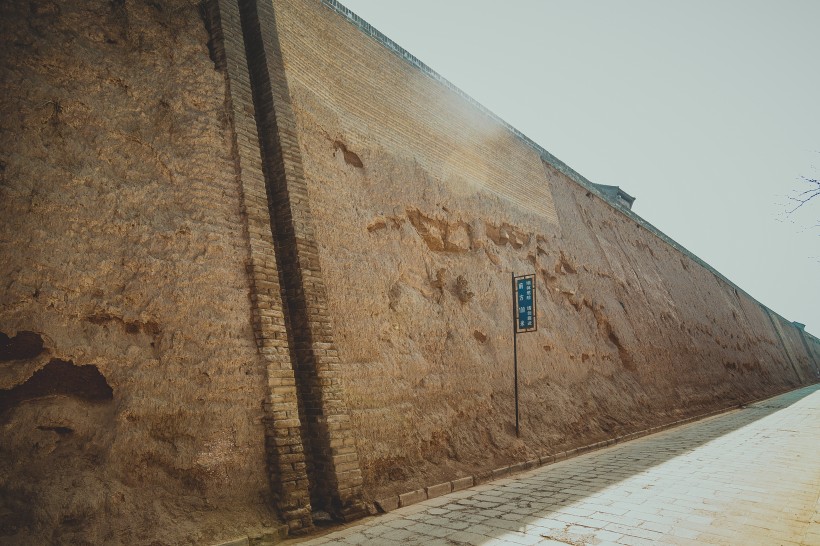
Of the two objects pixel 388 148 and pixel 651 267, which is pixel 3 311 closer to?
pixel 388 148

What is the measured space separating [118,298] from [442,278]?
195 inches

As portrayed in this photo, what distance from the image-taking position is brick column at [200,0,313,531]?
443cm

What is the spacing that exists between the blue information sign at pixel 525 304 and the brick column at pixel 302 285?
13.7 feet

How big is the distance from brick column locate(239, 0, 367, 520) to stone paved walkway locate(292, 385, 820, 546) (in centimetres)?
56

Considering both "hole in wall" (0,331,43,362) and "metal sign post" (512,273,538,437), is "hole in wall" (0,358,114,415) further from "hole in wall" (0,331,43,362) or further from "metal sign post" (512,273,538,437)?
"metal sign post" (512,273,538,437)

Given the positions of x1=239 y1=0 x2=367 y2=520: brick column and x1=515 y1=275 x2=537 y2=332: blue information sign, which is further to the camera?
x1=515 y1=275 x2=537 y2=332: blue information sign

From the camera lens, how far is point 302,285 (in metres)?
5.40

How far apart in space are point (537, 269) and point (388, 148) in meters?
4.97

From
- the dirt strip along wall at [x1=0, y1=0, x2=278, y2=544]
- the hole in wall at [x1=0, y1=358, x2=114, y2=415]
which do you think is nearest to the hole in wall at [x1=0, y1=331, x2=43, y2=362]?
the dirt strip along wall at [x1=0, y1=0, x2=278, y2=544]

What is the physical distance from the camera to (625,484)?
227 inches

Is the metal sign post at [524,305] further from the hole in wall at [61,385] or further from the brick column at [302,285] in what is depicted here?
the hole in wall at [61,385]

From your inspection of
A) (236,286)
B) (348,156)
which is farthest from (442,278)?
(236,286)

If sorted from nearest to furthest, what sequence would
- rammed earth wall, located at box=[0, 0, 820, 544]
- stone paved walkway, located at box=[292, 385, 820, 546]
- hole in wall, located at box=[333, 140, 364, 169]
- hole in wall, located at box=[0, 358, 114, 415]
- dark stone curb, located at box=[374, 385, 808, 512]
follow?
hole in wall, located at box=[0, 358, 114, 415], rammed earth wall, located at box=[0, 0, 820, 544], stone paved walkway, located at box=[292, 385, 820, 546], dark stone curb, located at box=[374, 385, 808, 512], hole in wall, located at box=[333, 140, 364, 169]

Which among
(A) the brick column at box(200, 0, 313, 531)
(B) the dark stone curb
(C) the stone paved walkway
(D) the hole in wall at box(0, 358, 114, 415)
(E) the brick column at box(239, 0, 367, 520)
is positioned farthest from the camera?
(B) the dark stone curb
